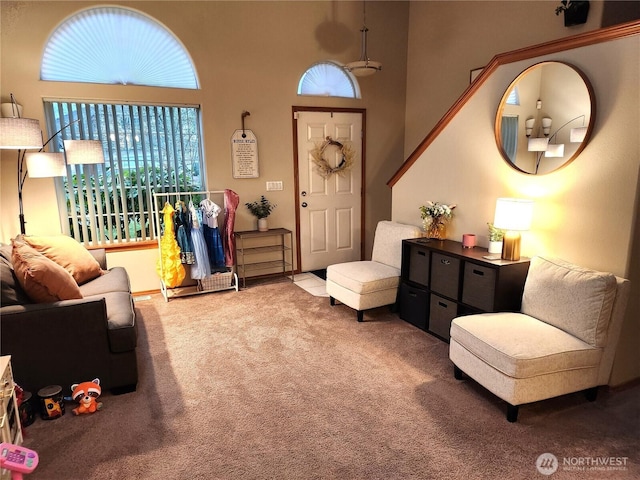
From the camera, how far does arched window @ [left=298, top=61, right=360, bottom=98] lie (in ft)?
16.6

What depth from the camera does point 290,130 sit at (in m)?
→ 4.98

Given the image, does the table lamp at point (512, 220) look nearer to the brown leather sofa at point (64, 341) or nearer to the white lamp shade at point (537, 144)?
the white lamp shade at point (537, 144)

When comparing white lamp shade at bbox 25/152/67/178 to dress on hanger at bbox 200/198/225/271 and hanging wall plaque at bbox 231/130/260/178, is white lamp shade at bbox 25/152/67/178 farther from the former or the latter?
hanging wall plaque at bbox 231/130/260/178

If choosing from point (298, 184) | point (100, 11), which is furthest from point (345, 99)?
point (100, 11)

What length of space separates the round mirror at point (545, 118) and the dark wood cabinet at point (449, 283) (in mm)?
720

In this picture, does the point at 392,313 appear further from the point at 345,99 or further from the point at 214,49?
the point at 214,49

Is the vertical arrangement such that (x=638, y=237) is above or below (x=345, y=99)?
below

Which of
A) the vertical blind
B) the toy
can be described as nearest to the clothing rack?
the vertical blind

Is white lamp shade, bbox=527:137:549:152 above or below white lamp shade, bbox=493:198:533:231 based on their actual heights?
above

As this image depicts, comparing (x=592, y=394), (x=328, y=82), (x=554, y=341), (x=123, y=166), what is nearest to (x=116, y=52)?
(x=123, y=166)

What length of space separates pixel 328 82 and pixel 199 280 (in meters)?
2.90

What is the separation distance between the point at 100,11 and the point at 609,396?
525 centimetres

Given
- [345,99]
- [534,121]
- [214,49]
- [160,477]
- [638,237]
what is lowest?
[160,477]

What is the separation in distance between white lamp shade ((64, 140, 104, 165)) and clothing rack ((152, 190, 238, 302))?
766 millimetres
